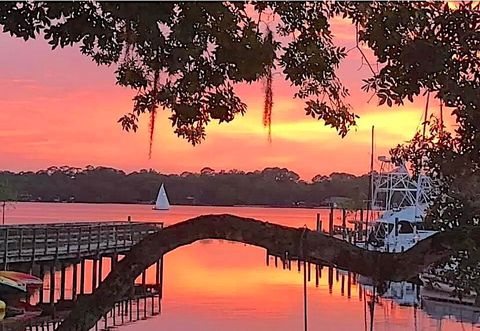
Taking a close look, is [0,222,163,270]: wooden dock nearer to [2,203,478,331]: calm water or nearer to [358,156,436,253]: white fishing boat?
[2,203,478,331]: calm water

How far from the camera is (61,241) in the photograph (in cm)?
2502

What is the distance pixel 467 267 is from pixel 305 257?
0.85 meters

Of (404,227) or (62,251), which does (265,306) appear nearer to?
(62,251)

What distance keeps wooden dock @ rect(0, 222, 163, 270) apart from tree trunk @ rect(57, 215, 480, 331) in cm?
1593

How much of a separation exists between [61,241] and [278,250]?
22.1m

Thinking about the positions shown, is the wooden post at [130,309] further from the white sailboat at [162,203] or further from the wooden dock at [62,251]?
the white sailboat at [162,203]

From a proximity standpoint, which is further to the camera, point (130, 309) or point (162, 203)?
point (162, 203)

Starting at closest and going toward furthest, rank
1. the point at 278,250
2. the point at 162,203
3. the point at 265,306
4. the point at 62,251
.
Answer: the point at 278,250 → the point at 62,251 → the point at 265,306 → the point at 162,203

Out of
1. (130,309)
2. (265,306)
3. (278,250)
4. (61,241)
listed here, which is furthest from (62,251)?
(278,250)

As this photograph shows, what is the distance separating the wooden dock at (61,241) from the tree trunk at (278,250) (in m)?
15.9

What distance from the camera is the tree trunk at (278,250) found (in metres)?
3.58

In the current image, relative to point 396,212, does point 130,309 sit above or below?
below

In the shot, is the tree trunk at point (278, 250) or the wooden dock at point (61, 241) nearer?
the tree trunk at point (278, 250)

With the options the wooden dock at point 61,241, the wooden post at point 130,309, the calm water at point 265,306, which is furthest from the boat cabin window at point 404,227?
the wooden post at point 130,309
